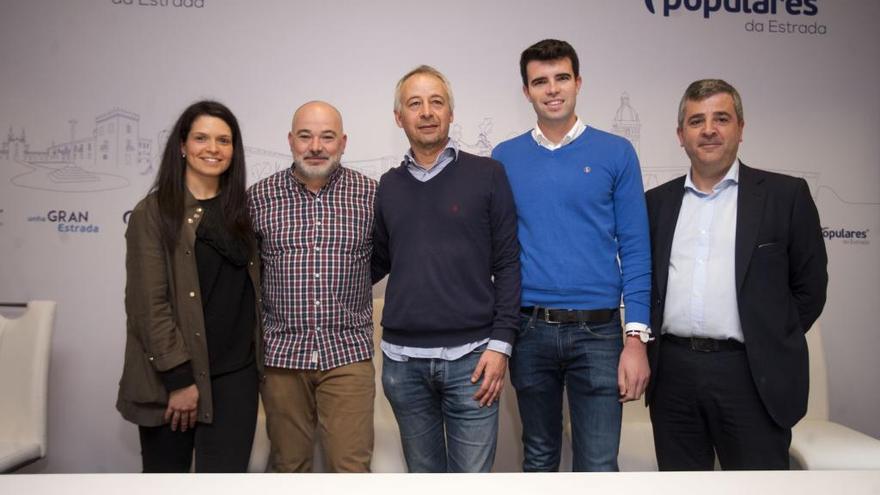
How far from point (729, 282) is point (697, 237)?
161 mm

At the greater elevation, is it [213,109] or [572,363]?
[213,109]

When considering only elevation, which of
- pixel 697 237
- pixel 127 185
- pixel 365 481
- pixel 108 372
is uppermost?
pixel 127 185

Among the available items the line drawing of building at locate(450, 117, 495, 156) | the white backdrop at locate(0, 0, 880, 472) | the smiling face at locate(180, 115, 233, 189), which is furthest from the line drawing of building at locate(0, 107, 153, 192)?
the line drawing of building at locate(450, 117, 495, 156)

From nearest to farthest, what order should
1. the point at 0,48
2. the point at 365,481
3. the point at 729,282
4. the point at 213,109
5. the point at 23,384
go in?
the point at 365,481 < the point at 729,282 < the point at 213,109 < the point at 23,384 < the point at 0,48

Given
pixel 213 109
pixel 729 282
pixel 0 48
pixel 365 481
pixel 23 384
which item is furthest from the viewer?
pixel 0 48

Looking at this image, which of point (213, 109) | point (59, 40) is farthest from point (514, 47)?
point (59, 40)

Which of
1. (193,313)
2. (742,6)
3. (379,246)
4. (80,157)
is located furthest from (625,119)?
(80,157)

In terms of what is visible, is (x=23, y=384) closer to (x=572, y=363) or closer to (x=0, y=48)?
(x=0, y=48)

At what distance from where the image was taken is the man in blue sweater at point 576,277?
75.2 inches

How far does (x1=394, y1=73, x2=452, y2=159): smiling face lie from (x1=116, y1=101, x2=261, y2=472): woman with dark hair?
1.96 ft

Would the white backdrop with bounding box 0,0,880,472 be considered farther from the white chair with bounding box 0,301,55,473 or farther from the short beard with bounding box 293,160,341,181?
the short beard with bounding box 293,160,341,181

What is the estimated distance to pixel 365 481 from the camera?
45.1 inches

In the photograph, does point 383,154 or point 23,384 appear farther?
point 383,154

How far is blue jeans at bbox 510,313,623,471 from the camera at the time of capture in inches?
75.3
